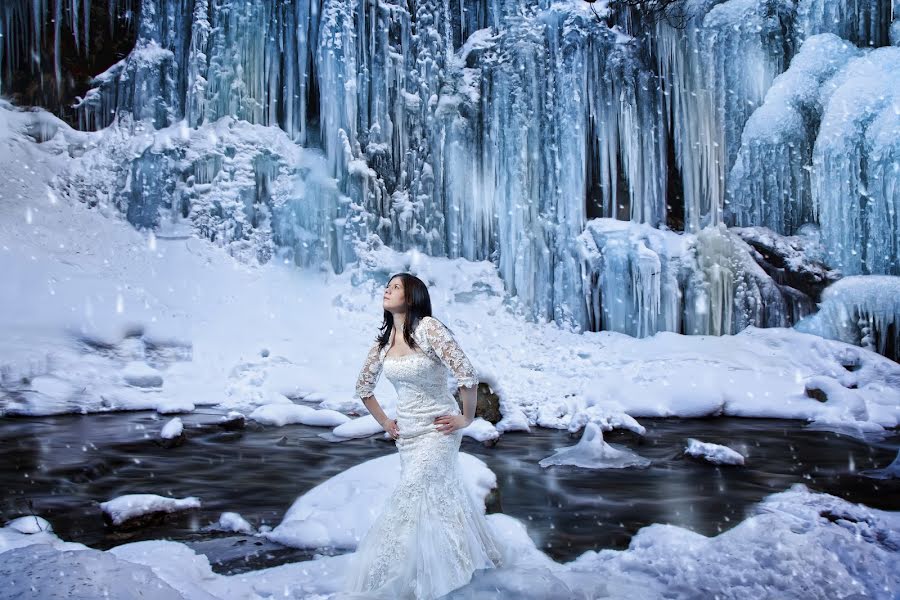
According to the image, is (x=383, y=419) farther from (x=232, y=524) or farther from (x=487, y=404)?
(x=487, y=404)

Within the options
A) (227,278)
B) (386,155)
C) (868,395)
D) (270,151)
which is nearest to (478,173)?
(386,155)

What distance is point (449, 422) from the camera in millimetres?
2533

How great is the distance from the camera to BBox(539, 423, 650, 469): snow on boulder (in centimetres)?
687

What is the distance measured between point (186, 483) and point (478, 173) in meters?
12.4

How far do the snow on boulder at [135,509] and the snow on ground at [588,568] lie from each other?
2.05 feet

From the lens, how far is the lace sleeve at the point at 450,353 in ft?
8.09

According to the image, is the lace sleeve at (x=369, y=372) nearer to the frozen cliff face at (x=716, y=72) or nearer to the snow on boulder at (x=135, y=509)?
the snow on boulder at (x=135, y=509)

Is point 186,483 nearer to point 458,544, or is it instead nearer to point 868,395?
point 458,544

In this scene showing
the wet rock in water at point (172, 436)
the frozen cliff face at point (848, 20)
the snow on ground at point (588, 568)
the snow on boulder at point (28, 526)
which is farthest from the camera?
the frozen cliff face at point (848, 20)

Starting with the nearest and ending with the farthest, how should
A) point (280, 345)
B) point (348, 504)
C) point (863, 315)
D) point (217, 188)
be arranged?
1. point (348, 504)
2. point (280, 345)
3. point (863, 315)
4. point (217, 188)

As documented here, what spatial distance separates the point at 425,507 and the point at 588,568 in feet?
3.72

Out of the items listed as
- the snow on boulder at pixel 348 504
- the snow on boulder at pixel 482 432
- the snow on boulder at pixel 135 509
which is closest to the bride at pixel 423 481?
the snow on boulder at pixel 348 504

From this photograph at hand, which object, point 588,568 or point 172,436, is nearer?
point 588,568

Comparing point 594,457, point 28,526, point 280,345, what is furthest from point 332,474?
point 280,345
